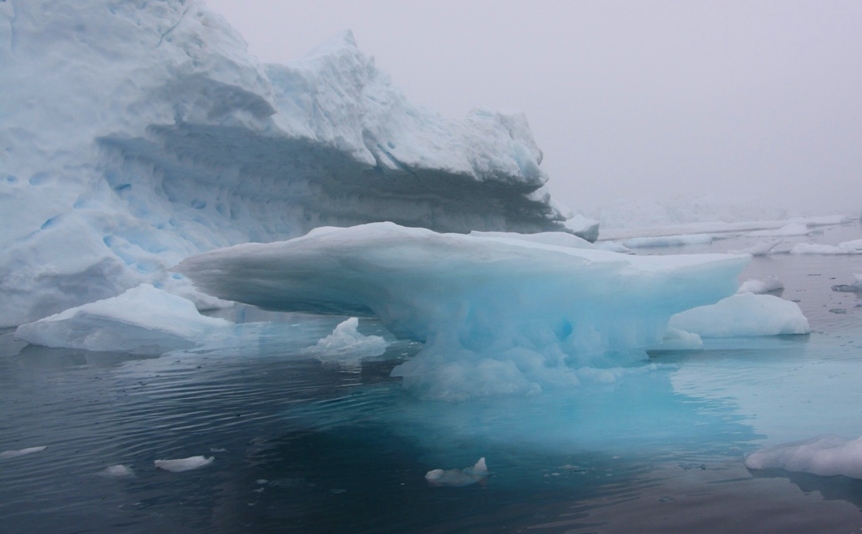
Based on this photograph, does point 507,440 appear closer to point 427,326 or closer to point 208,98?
point 427,326

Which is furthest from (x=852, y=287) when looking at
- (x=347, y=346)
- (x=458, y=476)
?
(x=458, y=476)

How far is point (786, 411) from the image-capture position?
3102 millimetres

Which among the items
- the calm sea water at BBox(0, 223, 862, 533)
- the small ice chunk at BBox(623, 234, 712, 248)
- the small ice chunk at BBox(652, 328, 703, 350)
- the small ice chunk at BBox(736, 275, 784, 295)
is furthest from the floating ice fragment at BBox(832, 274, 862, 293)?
the small ice chunk at BBox(623, 234, 712, 248)

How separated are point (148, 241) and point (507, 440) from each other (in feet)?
24.6

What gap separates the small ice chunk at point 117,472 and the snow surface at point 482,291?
1245mm

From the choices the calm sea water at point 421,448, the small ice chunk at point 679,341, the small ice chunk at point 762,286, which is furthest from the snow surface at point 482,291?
the small ice chunk at point 762,286

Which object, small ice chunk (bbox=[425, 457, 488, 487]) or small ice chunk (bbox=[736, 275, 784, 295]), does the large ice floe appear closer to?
small ice chunk (bbox=[736, 275, 784, 295])

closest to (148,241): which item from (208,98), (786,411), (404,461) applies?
(208,98)

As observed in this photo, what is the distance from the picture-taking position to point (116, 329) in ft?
21.9

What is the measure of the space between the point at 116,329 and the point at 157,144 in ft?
12.9

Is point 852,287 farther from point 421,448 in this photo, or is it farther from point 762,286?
point 421,448

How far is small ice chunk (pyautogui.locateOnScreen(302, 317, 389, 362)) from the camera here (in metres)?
5.84

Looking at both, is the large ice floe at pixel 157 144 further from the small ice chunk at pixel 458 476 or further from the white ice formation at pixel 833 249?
the white ice formation at pixel 833 249

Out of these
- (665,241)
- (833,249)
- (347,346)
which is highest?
(665,241)
